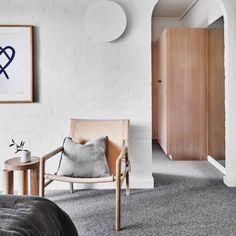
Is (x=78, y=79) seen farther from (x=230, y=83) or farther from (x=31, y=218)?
(x=31, y=218)

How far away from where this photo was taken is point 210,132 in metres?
4.40

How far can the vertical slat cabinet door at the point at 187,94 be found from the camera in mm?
4402

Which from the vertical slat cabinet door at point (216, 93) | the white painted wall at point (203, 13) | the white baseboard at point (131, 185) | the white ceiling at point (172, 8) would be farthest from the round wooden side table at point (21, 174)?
the white ceiling at point (172, 8)

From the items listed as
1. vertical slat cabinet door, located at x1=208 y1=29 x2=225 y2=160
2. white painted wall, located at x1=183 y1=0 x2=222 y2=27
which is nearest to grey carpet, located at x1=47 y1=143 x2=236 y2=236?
vertical slat cabinet door, located at x1=208 y1=29 x2=225 y2=160

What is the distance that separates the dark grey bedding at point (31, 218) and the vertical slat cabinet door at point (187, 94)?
3296mm

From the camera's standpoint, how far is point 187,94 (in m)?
4.46

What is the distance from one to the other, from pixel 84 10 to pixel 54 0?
0.33 meters

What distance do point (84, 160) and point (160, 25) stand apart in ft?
15.1

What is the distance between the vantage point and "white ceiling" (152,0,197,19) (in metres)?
5.29

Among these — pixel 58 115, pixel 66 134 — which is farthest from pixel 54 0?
pixel 66 134

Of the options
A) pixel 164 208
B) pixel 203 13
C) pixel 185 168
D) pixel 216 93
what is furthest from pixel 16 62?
pixel 203 13

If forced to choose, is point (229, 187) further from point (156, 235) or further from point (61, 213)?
point (61, 213)

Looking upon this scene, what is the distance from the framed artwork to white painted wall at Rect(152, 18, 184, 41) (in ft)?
12.5

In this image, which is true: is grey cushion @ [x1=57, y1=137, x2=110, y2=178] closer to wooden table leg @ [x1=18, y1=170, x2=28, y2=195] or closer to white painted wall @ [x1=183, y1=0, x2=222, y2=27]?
wooden table leg @ [x1=18, y1=170, x2=28, y2=195]
